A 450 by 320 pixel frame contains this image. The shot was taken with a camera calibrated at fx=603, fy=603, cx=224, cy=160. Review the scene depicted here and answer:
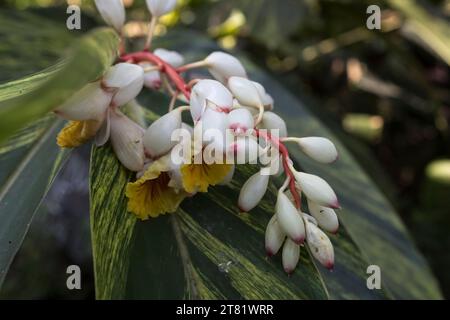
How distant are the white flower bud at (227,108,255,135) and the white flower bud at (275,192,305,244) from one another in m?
0.08

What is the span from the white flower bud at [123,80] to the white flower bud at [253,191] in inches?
5.8

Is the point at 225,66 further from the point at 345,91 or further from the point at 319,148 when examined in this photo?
the point at 345,91

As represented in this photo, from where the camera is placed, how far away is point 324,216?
1.96 ft

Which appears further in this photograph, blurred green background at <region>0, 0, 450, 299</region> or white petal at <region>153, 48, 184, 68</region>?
blurred green background at <region>0, 0, 450, 299</region>

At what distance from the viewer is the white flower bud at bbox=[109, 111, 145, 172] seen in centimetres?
60

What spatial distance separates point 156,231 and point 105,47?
207mm

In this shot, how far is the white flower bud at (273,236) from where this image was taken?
591mm

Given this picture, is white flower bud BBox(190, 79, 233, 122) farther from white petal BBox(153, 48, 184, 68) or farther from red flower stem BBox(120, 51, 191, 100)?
white petal BBox(153, 48, 184, 68)

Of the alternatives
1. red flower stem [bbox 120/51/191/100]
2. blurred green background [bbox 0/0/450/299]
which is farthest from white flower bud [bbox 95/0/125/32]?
blurred green background [bbox 0/0/450/299]

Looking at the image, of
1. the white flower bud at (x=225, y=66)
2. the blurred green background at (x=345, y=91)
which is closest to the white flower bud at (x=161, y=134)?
the white flower bud at (x=225, y=66)

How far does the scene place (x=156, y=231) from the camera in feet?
2.04

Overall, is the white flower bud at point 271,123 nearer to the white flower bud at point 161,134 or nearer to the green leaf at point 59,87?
the white flower bud at point 161,134

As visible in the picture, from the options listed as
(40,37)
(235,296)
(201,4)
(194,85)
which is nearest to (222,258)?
(235,296)
